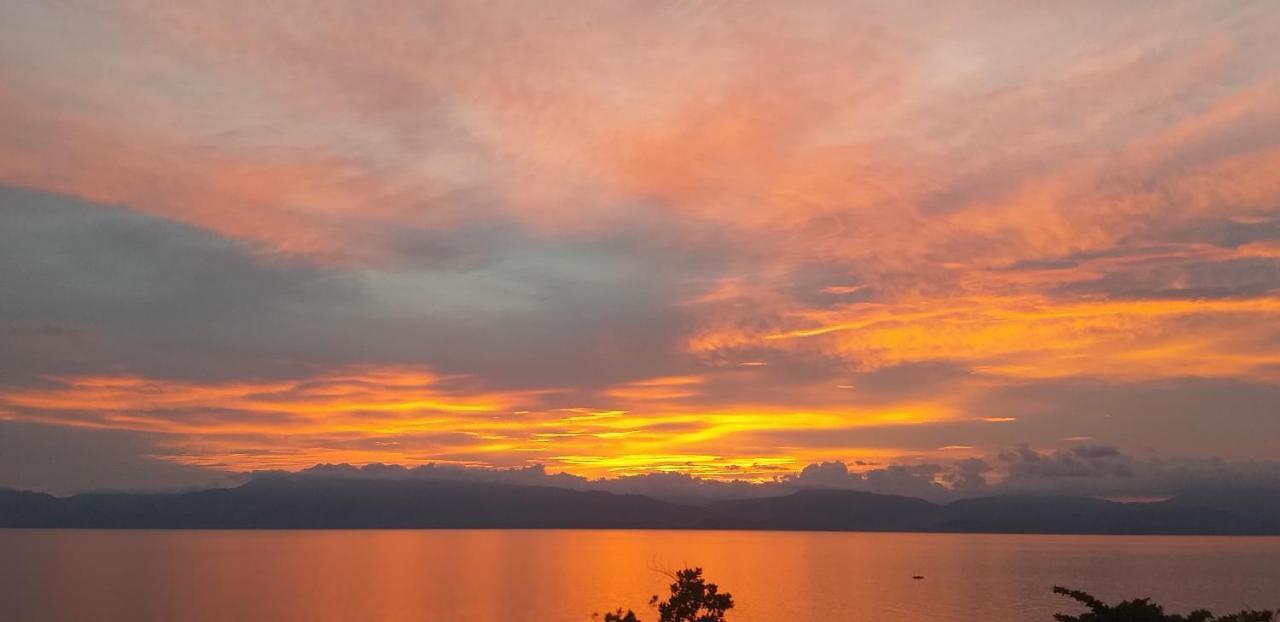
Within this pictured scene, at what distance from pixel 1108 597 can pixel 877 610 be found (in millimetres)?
58579

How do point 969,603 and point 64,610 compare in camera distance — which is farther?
point 969,603

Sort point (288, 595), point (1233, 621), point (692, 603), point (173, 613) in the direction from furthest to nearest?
1. point (288, 595)
2. point (173, 613)
3. point (692, 603)
4. point (1233, 621)

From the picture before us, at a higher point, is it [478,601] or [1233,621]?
[1233,621]

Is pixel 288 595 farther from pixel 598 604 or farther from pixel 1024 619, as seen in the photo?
pixel 1024 619

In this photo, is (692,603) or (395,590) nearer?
(692,603)

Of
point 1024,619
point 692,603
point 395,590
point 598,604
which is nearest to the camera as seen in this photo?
point 692,603

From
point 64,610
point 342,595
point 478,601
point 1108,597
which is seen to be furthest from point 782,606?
point 64,610

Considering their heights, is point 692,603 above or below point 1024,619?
above

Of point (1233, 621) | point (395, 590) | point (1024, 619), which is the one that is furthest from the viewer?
point (395, 590)

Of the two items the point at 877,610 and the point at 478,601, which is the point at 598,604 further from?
the point at 877,610

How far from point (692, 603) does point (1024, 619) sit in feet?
375

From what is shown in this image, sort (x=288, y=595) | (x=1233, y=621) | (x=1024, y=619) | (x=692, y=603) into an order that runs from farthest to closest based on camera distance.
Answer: (x=288, y=595), (x=1024, y=619), (x=692, y=603), (x=1233, y=621)

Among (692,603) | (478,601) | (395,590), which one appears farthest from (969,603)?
(692,603)

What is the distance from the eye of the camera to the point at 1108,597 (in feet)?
602
